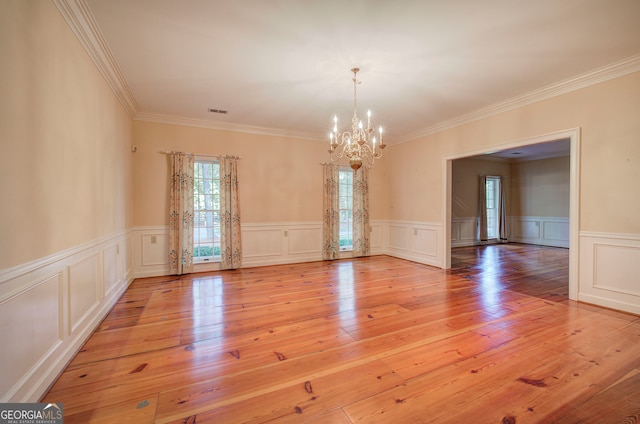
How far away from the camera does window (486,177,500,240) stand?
9344mm

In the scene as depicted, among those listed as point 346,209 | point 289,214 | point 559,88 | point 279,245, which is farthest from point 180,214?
point 559,88

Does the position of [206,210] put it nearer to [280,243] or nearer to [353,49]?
[280,243]

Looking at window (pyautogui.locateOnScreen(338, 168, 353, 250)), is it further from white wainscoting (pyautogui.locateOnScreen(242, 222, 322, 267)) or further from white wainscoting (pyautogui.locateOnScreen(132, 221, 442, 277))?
white wainscoting (pyautogui.locateOnScreen(242, 222, 322, 267))

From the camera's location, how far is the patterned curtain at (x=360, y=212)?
670 centimetres

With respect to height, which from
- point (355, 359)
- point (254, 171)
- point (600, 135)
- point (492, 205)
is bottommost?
point (355, 359)

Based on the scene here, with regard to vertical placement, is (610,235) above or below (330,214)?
below

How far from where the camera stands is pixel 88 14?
2.35 metres

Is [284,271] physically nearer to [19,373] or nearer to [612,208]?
[19,373]

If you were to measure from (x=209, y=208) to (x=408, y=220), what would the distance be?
4.49 m

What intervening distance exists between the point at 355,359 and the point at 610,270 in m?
3.57

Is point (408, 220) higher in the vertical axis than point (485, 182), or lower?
lower

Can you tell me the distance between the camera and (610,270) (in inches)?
132

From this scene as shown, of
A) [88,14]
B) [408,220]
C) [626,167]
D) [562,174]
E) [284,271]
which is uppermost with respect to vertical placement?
[88,14]

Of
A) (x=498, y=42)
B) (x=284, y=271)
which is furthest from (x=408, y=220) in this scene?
(x=498, y=42)
